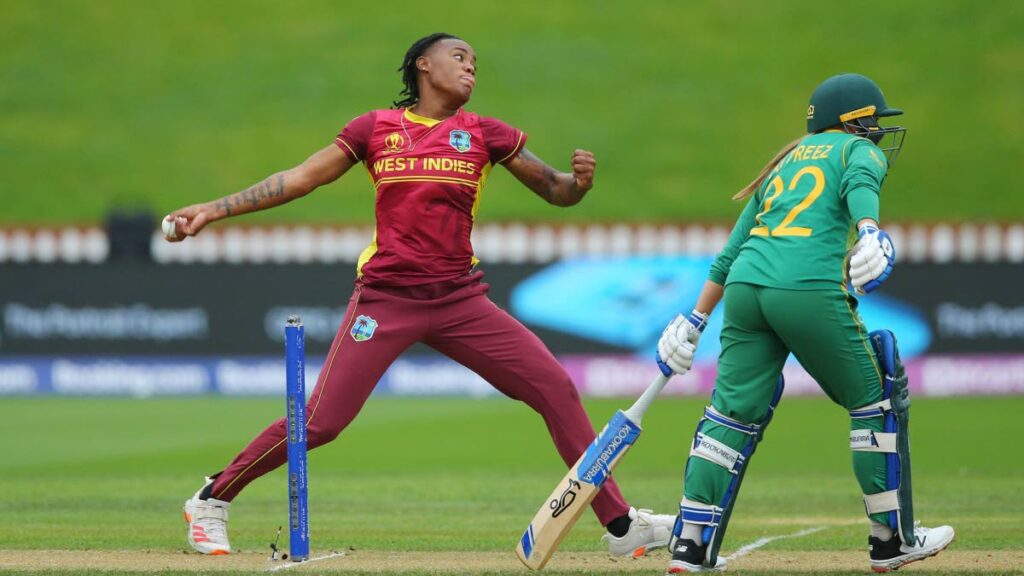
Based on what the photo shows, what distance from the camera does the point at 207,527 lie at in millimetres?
7328

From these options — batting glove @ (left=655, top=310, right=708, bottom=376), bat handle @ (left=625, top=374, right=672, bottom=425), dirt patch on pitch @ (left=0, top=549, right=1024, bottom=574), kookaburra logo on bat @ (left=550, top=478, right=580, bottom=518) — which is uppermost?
batting glove @ (left=655, top=310, right=708, bottom=376)

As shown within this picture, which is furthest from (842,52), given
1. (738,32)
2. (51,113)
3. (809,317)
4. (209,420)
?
(809,317)

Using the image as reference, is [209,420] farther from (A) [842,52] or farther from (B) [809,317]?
(A) [842,52]

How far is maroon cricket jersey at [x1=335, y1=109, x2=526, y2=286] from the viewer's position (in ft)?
23.6

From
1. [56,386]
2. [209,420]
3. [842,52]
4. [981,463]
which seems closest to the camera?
[981,463]

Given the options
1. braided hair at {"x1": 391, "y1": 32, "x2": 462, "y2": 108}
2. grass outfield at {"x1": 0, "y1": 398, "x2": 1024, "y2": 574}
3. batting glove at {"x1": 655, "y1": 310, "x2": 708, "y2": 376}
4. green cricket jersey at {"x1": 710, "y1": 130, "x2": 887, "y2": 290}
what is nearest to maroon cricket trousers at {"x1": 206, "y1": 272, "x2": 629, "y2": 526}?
grass outfield at {"x1": 0, "y1": 398, "x2": 1024, "y2": 574}

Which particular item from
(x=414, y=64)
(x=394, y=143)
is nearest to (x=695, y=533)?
(x=394, y=143)

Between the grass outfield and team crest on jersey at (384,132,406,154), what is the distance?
71.4 inches

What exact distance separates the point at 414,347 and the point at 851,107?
1139 cm

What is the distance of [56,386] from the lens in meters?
18.4

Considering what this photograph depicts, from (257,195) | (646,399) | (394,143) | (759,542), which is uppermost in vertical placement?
(394,143)

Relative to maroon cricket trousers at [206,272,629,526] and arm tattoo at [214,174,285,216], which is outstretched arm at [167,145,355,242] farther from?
maroon cricket trousers at [206,272,629,526]

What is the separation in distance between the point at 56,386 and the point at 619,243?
6695mm

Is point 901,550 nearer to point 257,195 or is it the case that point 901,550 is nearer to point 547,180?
point 547,180
